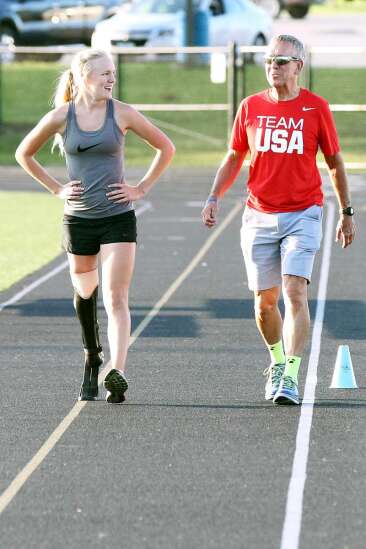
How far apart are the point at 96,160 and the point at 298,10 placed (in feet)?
168

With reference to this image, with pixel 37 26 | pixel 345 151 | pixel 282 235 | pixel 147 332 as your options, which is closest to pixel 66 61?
pixel 37 26

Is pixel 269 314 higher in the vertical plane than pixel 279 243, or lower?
lower

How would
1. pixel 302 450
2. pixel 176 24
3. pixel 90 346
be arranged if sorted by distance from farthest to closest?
1. pixel 176 24
2. pixel 90 346
3. pixel 302 450

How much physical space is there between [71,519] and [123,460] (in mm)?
1107

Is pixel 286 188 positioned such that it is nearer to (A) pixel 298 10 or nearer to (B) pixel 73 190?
(B) pixel 73 190

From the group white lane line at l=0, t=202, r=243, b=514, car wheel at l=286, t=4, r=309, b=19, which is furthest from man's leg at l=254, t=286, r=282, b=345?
car wheel at l=286, t=4, r=309, b=19

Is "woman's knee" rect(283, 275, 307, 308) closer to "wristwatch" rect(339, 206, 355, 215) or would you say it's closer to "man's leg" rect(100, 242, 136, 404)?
"wristwatch" rect(339, 206, 355, 215)

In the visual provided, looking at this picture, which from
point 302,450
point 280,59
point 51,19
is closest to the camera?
point 302,450

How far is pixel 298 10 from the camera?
2322 inches

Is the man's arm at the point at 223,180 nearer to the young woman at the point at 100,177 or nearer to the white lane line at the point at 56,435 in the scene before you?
the young woman at the point at 100,177

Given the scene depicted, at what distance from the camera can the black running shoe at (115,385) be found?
9.03 meters

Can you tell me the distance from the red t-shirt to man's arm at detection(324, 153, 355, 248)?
0.25 feet

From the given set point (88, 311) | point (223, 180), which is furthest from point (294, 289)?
point (88, 311)

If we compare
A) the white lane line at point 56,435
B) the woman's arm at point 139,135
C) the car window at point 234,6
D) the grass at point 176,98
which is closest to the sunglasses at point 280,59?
the woman's arm at point 139,135
